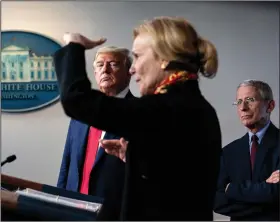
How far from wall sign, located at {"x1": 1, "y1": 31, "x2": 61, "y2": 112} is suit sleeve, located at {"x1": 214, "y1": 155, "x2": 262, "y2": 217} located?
1.84ft

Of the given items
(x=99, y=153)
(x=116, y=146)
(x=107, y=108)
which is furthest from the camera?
(x=99, y=153)

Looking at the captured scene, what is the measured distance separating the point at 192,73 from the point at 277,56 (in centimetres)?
57

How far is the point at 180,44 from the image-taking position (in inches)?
29.1

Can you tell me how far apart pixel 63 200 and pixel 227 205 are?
1.76 ft

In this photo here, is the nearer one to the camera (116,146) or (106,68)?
(116,146)

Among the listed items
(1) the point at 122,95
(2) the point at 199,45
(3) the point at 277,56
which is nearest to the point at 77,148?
(1) the point at 122,95

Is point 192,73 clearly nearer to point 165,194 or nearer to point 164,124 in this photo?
point 164,124

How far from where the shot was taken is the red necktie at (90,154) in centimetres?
104

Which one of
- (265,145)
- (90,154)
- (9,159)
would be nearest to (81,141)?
(90,154)

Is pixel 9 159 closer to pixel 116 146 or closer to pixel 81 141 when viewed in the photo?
pixel 81 141

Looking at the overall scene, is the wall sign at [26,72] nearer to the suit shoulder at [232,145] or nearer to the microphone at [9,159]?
the microphone at [9,159]

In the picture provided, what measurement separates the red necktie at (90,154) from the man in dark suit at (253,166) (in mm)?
394

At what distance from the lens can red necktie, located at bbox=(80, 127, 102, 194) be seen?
1043mm

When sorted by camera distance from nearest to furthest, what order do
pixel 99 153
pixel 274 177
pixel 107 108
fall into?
pixel 107 108, pixel 99 153, pixel 274 177
